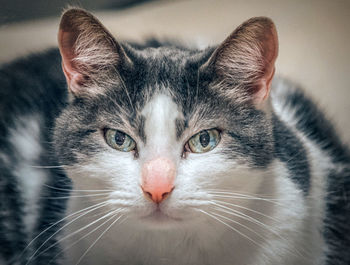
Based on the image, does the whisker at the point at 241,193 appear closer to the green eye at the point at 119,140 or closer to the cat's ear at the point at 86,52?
the green eye at the point at 119,140

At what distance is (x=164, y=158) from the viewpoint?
720mm

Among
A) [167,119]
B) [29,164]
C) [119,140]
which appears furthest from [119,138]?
[29,164]

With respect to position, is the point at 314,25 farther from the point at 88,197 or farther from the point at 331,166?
the point at 88,197

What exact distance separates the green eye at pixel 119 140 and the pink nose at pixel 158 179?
0.08 meters

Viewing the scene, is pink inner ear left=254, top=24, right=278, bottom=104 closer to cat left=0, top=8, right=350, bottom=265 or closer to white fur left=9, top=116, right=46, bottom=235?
cat left=0, top=8, right=350, bottom=265

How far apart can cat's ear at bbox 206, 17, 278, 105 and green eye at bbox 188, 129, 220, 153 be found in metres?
0.09

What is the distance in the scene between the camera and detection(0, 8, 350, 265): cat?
29.5 inches

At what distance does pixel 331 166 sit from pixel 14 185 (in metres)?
0.72

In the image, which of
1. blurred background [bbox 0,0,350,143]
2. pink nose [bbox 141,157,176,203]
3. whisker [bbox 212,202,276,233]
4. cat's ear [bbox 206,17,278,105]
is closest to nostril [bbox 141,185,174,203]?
pink nose [bbox 141,157,176,203]

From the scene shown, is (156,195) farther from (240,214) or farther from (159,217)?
(240,214)

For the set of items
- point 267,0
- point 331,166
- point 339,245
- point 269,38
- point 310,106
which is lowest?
point 339,245

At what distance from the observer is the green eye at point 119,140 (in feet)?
2.55

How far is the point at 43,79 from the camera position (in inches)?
35.0

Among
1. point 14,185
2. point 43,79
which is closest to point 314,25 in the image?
point 43,79
